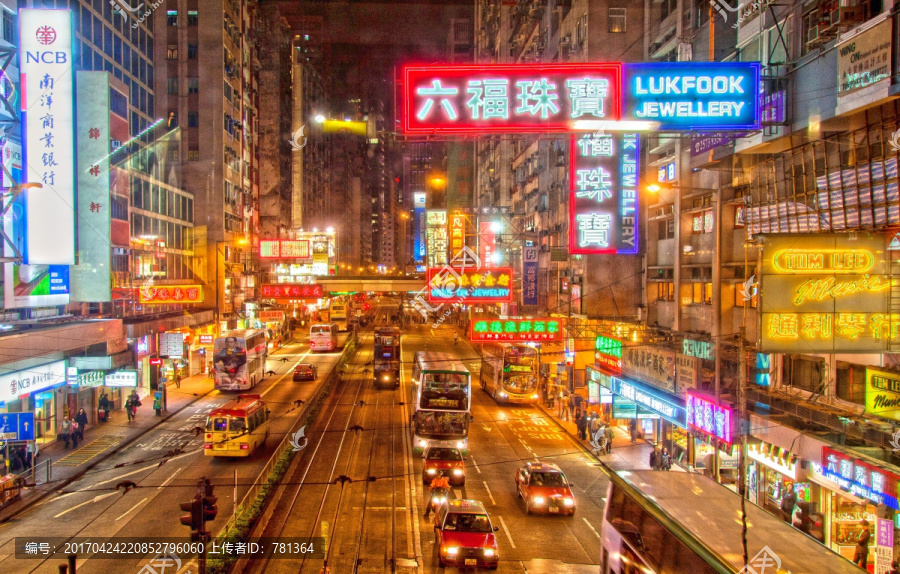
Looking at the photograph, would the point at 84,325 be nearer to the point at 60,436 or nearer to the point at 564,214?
the point at 60,436

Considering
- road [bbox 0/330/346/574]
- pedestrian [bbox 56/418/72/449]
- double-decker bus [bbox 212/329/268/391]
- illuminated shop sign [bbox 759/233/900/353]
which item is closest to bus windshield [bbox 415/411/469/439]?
road [bbox 0/330/346/574]

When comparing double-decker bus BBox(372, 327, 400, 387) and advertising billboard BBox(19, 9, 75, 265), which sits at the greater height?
advertising billboard BBox(19, 9, 75, 265)

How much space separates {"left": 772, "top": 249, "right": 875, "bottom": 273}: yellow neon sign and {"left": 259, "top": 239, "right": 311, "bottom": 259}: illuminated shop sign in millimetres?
42415

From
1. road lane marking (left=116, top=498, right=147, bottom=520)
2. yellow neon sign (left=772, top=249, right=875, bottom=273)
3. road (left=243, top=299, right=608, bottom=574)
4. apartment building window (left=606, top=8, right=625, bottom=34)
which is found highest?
apartment building window (left=606, top=8, right=625, bottom=34)

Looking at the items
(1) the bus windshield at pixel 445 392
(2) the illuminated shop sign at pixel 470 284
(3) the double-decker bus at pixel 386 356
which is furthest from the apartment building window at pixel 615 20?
(3) the double-decker bus at pixel 386 356

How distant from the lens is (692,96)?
10.0 m

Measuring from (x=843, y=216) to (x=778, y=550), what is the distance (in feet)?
30.2

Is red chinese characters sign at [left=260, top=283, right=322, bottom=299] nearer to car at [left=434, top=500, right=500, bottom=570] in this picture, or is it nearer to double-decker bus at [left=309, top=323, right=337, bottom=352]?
double-decker bus at [left=309, top=323, right=337, bottom=352]

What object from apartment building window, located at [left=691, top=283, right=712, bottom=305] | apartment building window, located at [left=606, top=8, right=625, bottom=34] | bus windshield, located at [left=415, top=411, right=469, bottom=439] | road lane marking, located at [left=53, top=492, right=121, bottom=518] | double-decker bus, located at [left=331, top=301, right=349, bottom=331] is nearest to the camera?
road lane marking, located at [left=53, top=492, right=121, bottom=518]

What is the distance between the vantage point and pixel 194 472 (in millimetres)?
19750

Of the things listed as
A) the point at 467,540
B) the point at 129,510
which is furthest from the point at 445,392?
the point at 129,510

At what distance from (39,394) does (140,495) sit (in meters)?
8.92

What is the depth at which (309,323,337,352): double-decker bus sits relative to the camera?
51.5 metres

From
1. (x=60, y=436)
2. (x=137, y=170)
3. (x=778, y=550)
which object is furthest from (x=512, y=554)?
(x=137, y=170)
